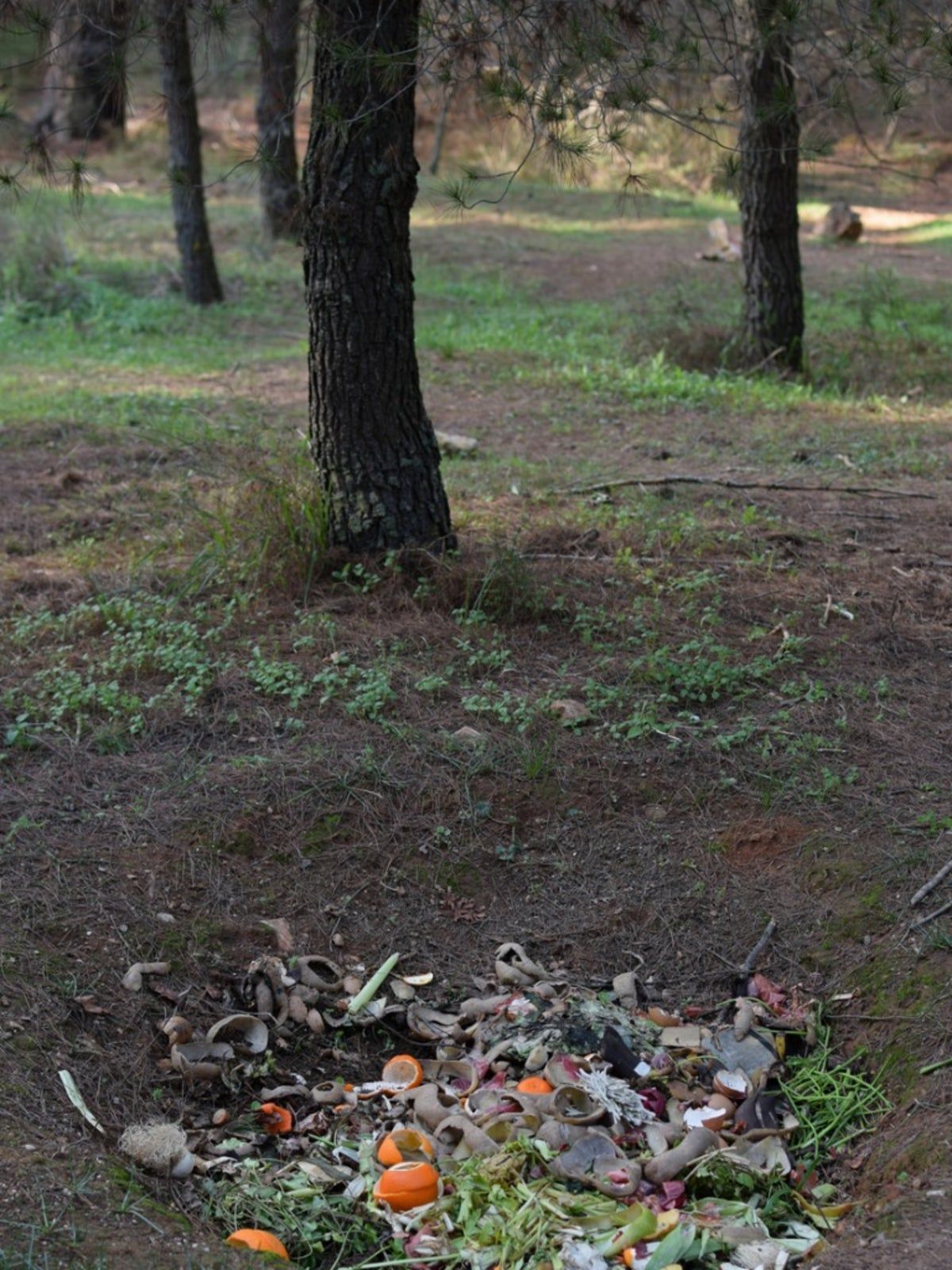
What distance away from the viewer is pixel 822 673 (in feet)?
15.2

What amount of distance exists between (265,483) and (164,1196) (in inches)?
126

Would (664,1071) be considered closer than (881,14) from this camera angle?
Yes

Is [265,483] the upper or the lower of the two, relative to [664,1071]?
upper

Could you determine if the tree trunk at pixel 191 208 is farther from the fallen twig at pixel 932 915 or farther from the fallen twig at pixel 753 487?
the fallen twig at pixel 932 915

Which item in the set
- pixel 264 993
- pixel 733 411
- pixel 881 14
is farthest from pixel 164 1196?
pixel 733 411

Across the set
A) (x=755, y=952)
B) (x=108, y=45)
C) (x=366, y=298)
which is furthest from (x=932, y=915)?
(x=108, y=45)

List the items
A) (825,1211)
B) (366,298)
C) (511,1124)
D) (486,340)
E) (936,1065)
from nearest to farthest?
(825,1211) < (511,1124) < (936,1065) < (366,298) < (486,340)

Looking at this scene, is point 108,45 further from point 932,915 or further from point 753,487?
point 932,915

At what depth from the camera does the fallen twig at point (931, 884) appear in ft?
11.4

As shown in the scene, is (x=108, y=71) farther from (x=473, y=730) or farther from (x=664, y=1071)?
(x=664, y=1071)

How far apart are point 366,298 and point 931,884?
9.74ft

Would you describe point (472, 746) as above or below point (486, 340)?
below

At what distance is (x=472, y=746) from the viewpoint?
13.8 ft

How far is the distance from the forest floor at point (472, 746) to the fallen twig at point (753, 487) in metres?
0.04
